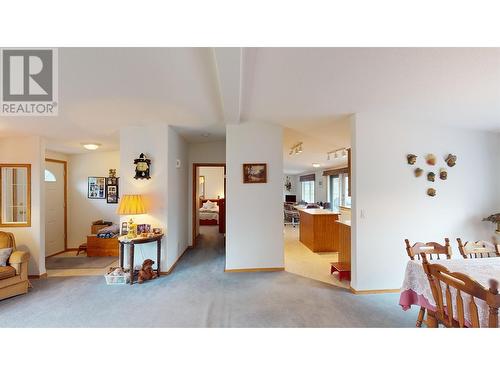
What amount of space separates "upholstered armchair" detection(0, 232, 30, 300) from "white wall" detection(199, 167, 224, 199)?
689 cm

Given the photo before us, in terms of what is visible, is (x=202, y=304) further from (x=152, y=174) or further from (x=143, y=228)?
(x=152, y=174)

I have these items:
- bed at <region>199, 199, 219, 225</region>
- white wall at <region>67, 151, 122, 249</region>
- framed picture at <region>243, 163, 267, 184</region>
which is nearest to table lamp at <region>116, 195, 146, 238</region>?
framed picture at <region>243, 163, 267, 184</region>

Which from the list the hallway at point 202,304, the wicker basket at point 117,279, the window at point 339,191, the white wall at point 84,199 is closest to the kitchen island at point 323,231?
the hallway at point 202,304

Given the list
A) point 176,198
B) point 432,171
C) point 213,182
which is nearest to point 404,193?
point 432,171

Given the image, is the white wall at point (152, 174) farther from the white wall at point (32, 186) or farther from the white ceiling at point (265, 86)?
the white wall at point (32, 186)

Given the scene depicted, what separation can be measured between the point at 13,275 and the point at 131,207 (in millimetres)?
1555

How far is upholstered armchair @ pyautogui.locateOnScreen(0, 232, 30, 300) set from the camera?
2.68m

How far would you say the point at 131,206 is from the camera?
3145 millimetres

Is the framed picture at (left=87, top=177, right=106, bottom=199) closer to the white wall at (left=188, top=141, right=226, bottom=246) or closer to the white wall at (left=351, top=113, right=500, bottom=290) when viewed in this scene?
the white wall at (left=188, top=141, right=226, bottom=246)

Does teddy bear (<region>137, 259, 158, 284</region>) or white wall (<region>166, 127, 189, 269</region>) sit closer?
Answer: teddy bear (<region>137, 259, 158, 284</region>)

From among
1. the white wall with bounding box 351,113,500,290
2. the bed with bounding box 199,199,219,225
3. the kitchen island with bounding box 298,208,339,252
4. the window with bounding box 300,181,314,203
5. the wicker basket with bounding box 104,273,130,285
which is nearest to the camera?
the white wall with bounding box 351,113,500,290

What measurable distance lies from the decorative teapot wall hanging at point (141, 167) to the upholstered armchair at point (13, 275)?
67.4 inches
